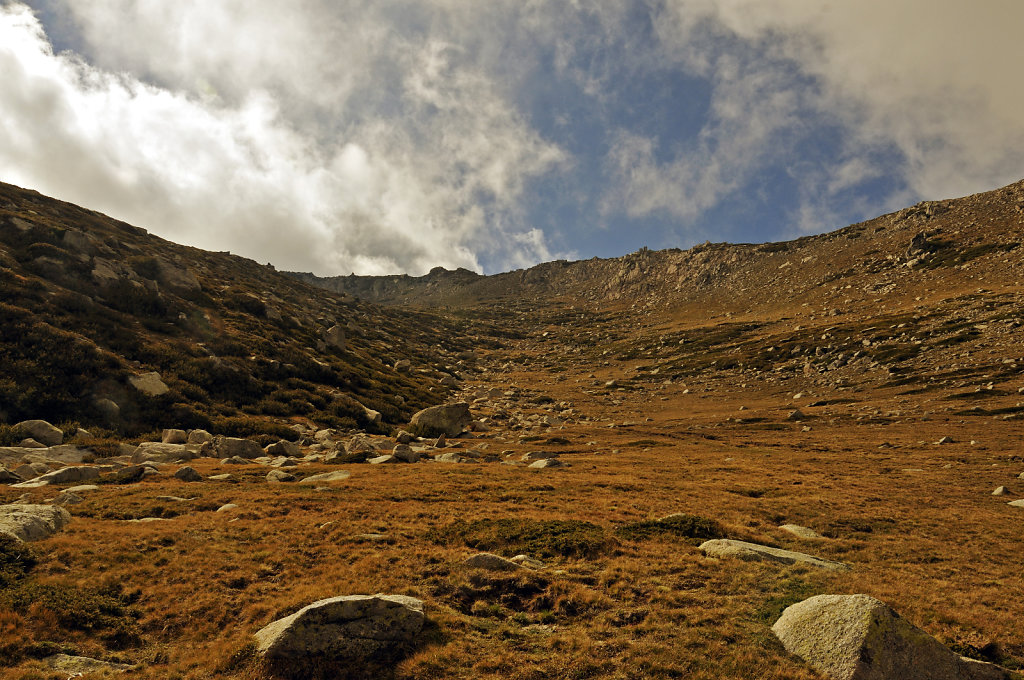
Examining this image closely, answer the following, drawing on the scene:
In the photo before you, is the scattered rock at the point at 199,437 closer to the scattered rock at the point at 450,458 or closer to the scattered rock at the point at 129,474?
the scattered rock at the point at 129,474

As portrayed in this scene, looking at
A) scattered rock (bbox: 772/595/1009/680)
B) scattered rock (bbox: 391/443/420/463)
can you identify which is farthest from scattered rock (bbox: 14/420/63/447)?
scattered rock (bbox: 772/595/1009/680)

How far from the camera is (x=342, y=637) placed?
9883 millimetres

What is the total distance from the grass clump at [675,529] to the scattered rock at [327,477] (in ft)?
54.8

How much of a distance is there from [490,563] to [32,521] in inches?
613

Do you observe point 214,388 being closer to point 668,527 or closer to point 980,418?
point 668,527

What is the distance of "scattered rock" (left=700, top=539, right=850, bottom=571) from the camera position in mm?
15323

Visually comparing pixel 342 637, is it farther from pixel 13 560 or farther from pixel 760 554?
pixel 760 554

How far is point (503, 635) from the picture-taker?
36.8 ft

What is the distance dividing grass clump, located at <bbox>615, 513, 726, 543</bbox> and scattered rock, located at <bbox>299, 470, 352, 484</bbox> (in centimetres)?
1669

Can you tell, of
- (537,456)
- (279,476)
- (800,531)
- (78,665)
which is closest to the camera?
(78,665)

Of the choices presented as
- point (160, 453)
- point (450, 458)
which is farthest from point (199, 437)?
point (450, 458)

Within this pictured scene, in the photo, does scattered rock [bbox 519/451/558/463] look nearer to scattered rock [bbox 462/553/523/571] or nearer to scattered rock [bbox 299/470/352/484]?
scattered rock [bbox 299/470/352/484]

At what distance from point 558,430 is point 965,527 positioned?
128 feet

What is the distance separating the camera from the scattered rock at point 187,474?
23.4m
